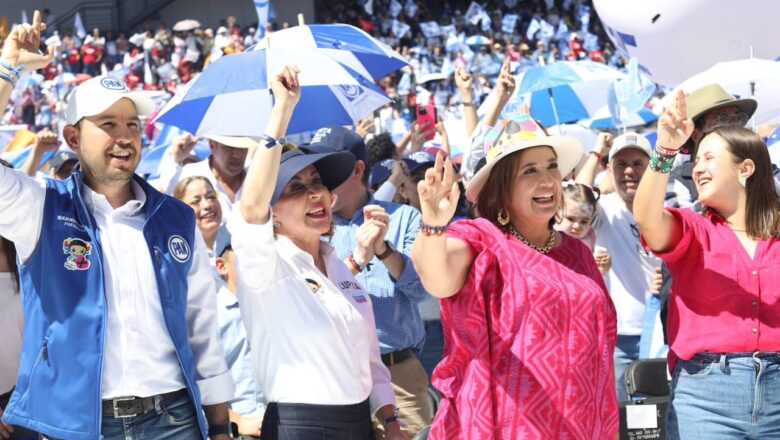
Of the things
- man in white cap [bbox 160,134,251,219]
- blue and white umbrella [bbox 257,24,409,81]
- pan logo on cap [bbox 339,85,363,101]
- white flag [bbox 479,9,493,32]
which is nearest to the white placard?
blue and white umbrella [bbox 257,24,409,81]

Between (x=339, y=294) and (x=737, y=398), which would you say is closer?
(x=737, y=398)

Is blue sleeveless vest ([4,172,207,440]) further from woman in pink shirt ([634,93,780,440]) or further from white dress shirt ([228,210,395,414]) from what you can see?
woman in pink shirt ([634,93,780,440])

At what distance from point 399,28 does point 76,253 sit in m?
26.9

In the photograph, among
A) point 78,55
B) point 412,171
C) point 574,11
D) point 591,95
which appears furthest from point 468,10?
point 412,171

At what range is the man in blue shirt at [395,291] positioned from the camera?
454 cm

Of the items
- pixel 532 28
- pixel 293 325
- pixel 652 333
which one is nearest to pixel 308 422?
pixel 293 325

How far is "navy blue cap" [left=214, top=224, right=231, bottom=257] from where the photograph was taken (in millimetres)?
4641

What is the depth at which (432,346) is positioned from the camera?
589 cm

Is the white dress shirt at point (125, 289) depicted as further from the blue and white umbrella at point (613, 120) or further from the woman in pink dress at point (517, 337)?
the blue and white umbrella at point (613, 120)

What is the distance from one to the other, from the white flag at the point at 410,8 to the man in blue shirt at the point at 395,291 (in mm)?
27002

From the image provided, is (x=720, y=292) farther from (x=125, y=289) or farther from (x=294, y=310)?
(x=125, y=289)

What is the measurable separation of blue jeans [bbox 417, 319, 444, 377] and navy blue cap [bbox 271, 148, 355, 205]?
2.19m

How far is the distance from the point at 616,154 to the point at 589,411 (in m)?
2.83

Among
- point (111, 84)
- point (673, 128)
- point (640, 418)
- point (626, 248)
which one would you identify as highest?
point (111, 84)
